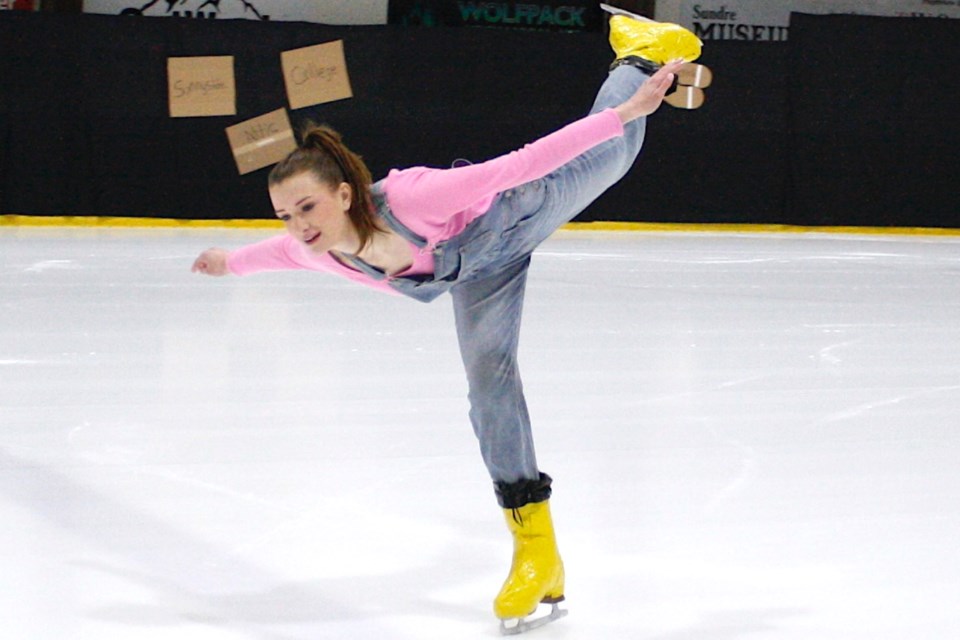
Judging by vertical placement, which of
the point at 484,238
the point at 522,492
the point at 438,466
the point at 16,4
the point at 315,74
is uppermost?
the point at 16,4

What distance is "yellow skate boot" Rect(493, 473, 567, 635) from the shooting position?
6.73ft

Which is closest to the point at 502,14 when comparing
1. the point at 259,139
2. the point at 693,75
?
the point at 259,139

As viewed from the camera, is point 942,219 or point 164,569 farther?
point 942,219

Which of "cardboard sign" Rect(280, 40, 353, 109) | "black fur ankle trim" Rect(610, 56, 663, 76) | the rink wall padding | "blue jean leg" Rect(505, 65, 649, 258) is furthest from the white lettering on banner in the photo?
"blue jean leg" Rect(505, 65, 649, 258)

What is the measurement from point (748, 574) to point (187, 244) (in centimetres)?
522

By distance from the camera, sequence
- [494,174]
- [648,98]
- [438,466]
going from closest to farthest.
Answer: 1. [494,174]
2. [648,98]
3. [438,466]

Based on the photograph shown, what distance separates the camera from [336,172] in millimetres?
1944

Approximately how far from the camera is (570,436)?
10.7 feet

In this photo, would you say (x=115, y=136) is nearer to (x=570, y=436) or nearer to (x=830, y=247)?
(x=830, y=247)

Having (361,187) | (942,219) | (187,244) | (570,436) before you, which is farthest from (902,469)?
(942,219)

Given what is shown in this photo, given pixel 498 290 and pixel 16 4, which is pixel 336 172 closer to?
pixel 498 290

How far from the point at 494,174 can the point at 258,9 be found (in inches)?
310

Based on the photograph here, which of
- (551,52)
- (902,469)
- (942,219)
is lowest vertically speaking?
(942,219)

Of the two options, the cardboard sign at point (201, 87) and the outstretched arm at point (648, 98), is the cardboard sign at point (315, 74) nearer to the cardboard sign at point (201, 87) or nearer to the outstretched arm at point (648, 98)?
the cardboard sign at point (201, 87)
